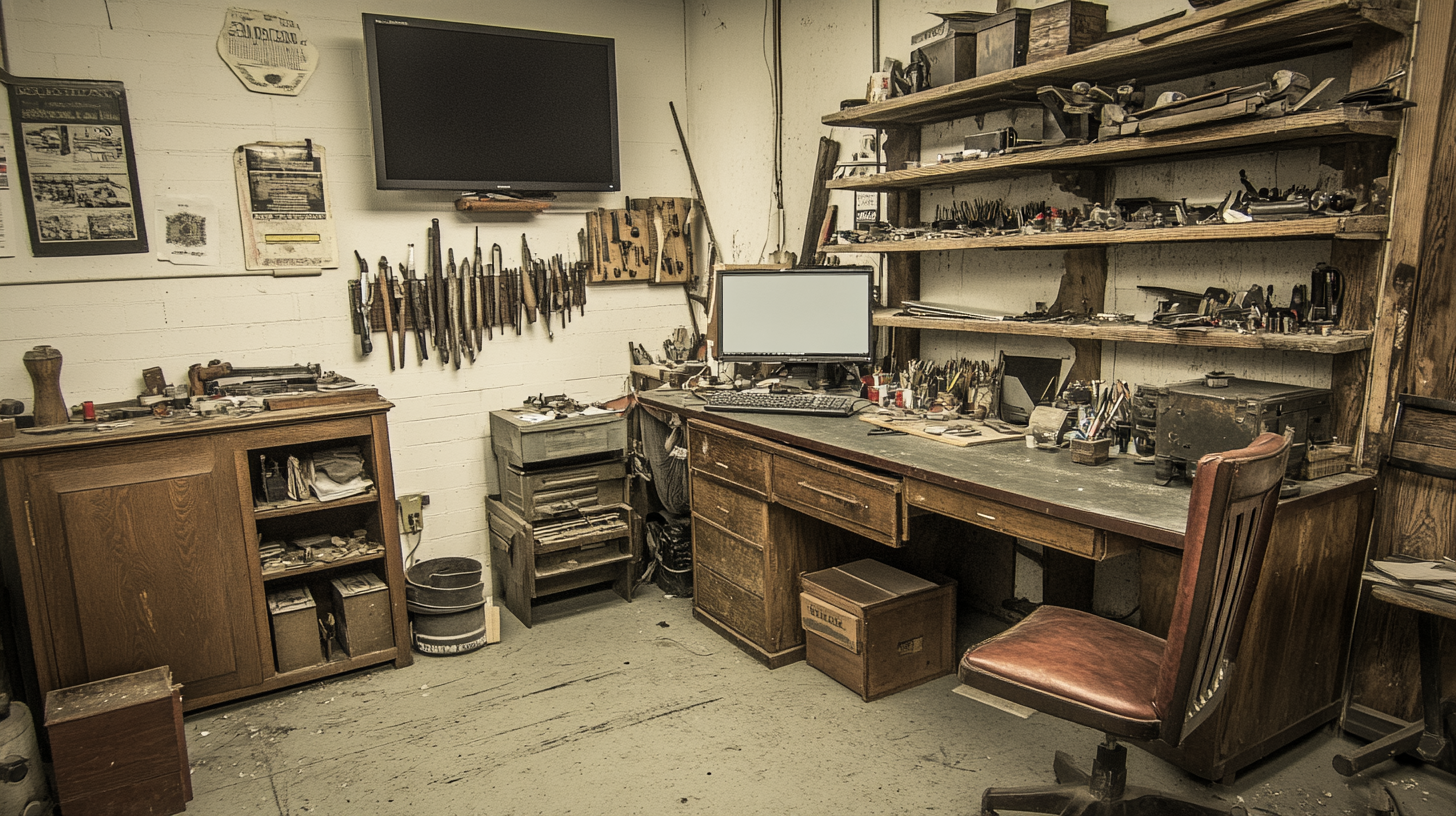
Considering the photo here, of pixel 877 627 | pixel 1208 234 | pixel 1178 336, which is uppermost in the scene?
pixel 1208 234

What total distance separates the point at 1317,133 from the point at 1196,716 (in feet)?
4.40

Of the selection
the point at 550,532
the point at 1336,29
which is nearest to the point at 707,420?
the point at 550,532

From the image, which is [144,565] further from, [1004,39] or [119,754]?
[1004,39]

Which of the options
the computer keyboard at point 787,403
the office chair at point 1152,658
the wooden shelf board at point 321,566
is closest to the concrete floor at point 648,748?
the office chair at point 1152,658

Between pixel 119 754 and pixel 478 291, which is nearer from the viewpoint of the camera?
pixel 119 754

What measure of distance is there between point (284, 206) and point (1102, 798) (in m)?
3.38

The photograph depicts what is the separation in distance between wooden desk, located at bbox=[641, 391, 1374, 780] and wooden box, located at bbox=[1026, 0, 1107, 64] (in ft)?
3.76

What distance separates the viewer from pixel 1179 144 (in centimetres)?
211

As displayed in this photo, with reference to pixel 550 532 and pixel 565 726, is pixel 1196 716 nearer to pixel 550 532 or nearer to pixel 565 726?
pixel 565 726

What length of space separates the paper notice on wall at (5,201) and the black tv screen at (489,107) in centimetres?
117

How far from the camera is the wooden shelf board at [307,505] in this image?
2873mm

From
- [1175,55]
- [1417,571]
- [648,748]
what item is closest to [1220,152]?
[1175,55]

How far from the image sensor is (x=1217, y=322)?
2207mm

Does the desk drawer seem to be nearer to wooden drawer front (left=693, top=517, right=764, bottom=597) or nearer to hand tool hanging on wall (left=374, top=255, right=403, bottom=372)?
wooden drawer front (left=693, top=517, right=764, bottom=597)
